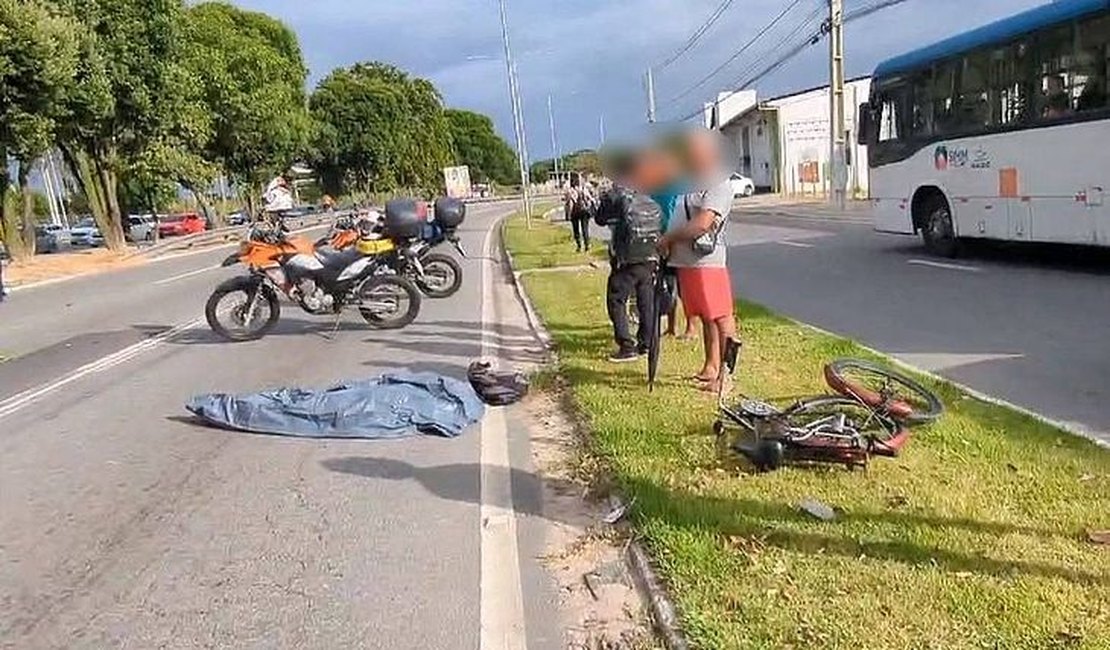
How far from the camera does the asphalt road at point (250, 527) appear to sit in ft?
13.0

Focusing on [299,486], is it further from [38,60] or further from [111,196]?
Answer: [111,196]

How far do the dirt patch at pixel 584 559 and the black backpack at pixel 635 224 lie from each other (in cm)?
215

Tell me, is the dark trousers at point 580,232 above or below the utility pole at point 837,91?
below

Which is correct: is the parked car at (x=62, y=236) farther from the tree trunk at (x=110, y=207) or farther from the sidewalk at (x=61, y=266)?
the sidewalk at (x=61, y=266)

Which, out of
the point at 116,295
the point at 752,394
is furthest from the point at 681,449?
the point at 116,295

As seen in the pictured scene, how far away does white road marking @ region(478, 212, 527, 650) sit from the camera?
3791 mm

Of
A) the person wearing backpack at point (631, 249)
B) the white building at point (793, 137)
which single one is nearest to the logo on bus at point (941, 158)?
the person wearing backpack at point (631, 249)

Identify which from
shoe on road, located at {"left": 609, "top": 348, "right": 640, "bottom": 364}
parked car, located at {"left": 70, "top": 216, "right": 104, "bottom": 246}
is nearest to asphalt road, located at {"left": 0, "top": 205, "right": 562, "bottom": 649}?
shoe on road, located at {"left": 609, "top": 348, "right": 640, "bottom": 364}

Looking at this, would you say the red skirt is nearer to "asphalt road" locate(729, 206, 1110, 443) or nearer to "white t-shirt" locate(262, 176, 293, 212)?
"asphalt road" locate(729, 206, 1110, 443)

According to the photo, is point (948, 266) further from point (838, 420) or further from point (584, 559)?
point (584, 559)

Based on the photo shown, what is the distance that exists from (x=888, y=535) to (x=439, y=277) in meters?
11.4

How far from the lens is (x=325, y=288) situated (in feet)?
37.9

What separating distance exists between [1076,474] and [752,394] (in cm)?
234

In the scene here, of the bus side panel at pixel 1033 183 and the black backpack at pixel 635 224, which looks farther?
the bus side panel at pixel 1033 183
